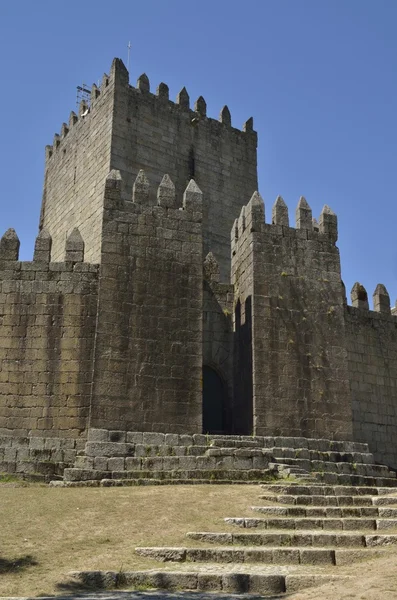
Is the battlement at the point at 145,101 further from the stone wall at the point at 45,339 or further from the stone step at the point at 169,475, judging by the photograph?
the stone step at the point at 169,475

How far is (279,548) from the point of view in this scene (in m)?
8.58

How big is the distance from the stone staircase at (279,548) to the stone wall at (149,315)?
4.02 metres

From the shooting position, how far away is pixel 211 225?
27.3 metres

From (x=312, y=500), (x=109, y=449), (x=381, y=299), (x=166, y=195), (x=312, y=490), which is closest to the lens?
(x=312, y=500)

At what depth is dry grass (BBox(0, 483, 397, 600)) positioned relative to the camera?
7.40 metres

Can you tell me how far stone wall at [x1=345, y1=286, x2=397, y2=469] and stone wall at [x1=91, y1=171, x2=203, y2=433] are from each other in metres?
5.09

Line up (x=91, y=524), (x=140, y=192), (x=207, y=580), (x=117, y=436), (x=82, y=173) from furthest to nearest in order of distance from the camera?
1. (x=82, y=173)
2. (x=140, y=192)
3. (x=117, y=436)
4. (x=91, y=524)
5. (x=207, y=580)

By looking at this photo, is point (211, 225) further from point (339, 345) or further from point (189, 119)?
point (339, 345)

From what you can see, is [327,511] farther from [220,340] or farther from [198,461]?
[220,340]

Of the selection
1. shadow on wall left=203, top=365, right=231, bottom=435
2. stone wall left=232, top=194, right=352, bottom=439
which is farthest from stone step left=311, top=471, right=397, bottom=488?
shadow on wall left=203, top=365, right=231, bottom=435

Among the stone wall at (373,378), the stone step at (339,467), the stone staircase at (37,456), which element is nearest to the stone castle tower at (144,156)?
the stone wall at (373,378)

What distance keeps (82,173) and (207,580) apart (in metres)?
21.6

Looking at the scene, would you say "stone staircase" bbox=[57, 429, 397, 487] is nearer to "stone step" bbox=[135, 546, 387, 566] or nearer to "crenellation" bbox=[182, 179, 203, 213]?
"stone step" bbox=[135, 546, 387, 566]

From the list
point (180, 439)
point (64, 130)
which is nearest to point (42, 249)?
point (180, 439)
